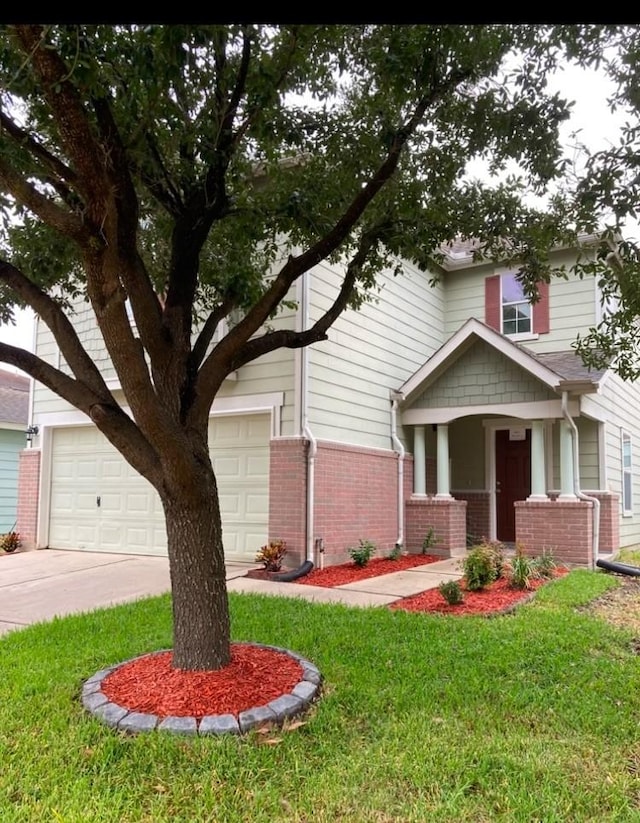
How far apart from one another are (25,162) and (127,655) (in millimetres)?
3896

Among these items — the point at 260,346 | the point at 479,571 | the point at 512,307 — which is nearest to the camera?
the point at 260,346

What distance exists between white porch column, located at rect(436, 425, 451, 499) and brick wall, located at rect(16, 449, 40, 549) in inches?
294

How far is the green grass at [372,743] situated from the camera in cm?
277

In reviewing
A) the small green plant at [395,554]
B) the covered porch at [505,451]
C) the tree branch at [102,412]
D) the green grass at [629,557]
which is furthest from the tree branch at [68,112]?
the green grass at [629,557]

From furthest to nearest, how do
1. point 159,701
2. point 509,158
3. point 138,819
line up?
point 509,158 → point 159,701 → point 138,819

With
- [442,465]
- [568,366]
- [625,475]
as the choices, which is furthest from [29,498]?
[625,475]

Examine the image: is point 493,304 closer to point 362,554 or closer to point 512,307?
point 512,307

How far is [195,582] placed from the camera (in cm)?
404

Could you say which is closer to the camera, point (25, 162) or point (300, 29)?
point (300, 29)

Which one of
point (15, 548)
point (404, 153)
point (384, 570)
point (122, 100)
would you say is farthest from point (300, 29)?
point (15, 548)

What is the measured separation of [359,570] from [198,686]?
17.9 feet

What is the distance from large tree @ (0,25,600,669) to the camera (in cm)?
367

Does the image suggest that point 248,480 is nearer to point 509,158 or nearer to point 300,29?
point 509,158

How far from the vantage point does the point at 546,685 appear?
13.9 feet
